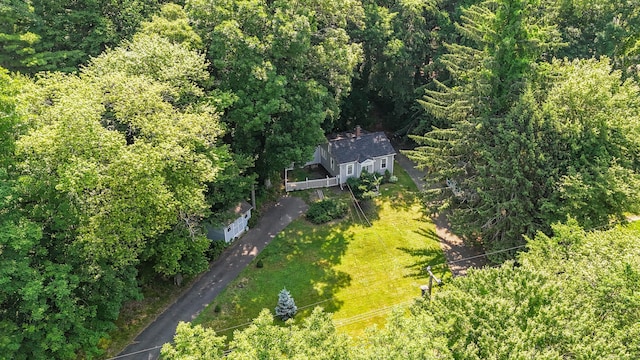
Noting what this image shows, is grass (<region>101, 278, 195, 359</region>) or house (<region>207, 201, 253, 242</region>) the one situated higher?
house (<region>207, 201, 253, 242</region>)

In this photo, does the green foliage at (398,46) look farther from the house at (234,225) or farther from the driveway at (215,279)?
the house at (234,225)

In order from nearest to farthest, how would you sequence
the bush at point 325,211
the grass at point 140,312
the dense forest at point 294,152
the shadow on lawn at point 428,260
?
the dense forest at point 294,152
the grass at point 140,312
the shadow on lawn at point 428,260
the bush at point 325,211

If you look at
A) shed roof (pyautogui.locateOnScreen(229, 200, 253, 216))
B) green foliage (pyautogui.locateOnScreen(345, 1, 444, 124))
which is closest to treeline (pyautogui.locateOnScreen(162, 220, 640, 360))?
shed roof (pyautogui.locateOnScreen(229, 200, 253, 216))

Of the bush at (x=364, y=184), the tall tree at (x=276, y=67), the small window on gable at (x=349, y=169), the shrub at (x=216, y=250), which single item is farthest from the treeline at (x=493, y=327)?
the small window on gable at (x=349, y=169)

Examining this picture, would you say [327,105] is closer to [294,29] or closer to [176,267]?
[294,29]

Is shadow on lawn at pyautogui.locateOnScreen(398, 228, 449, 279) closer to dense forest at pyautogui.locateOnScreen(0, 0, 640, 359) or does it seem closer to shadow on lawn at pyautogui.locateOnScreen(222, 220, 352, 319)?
dense forest at pyautogui.locateOnScreen(0, 0, 640, 359)

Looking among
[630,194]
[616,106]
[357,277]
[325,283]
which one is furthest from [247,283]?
[616,106]

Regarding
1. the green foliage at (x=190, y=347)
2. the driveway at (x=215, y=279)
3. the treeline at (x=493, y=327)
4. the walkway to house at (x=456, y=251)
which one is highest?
the treeline at (x=493, y=327)

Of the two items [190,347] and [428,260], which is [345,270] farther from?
[190,347]
